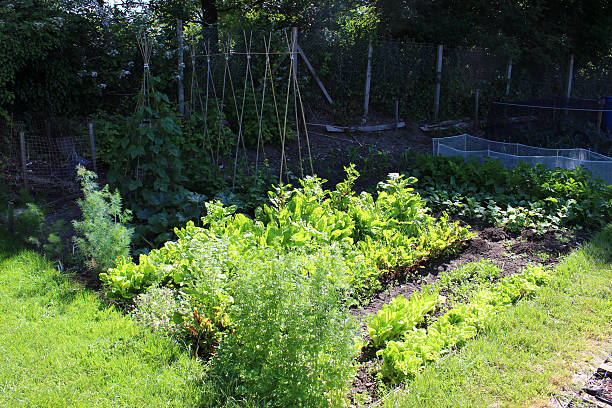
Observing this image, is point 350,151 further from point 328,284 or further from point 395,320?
point 328,284

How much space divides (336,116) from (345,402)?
9.25 meters

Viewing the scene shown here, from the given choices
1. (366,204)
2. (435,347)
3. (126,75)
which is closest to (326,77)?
(126,75)

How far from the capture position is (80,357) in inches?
119

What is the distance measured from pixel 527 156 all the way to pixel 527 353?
4826mm

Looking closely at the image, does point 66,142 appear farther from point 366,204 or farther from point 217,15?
point 217,15

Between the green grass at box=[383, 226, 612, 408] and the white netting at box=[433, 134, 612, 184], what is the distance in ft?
9.40

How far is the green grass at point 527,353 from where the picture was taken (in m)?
2.81

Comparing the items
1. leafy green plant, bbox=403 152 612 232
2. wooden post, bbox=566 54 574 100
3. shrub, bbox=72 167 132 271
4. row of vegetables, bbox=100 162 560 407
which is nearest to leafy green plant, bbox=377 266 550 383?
row of vegetables, bbox=100 162 560 407

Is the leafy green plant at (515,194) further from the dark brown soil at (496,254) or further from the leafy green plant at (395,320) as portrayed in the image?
the leafy green plant at (395,320)

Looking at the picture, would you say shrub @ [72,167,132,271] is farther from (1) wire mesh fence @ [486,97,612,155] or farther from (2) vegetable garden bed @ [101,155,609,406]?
(1) wire mesh fence @ [486,97,612,155]

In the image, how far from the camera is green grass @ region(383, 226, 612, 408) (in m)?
2.81

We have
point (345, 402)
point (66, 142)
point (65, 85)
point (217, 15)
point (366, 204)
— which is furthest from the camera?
point (217, 15)

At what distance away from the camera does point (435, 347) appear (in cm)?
318

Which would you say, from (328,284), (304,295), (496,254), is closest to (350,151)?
(496,254)
